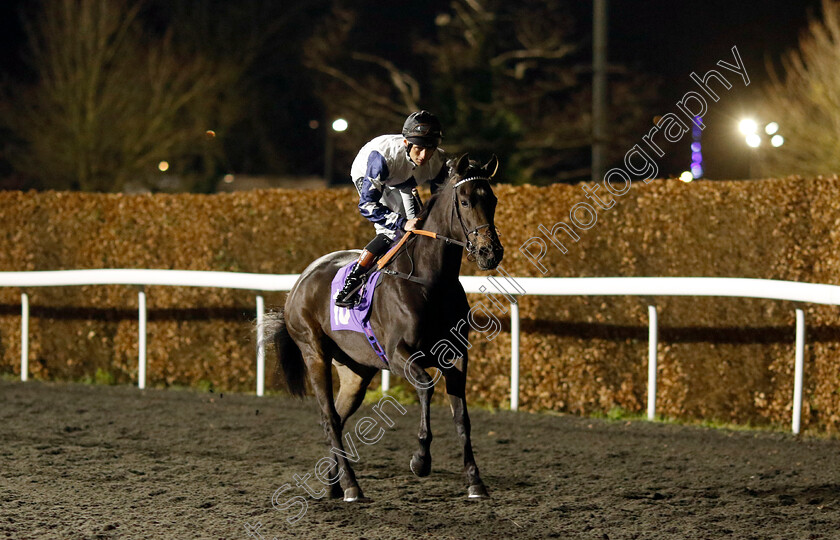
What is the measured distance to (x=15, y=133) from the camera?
20.5 metres

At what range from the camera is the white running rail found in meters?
6.22

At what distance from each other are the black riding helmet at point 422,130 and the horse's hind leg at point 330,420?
1.41 meters

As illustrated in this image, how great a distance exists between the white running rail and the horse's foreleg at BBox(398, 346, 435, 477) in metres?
1.68

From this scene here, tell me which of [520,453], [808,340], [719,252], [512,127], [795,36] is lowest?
[520,453]

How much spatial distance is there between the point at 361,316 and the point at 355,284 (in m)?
0.18

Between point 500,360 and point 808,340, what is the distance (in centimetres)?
243

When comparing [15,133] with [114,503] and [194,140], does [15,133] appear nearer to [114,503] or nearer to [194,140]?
[194,140]

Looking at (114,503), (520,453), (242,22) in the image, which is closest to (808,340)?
(520,453)

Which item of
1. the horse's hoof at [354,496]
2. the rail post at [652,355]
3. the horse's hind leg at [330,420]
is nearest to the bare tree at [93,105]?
the rail post at [652,355]

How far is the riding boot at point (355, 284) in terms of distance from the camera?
16.4 ft

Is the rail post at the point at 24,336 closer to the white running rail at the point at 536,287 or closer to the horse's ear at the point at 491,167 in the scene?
the white running rail at the point at 536,287

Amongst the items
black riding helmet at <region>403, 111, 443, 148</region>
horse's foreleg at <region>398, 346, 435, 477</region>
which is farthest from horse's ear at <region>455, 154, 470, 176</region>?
horse's foreleg at <region>398, 346, 435, 477</region>

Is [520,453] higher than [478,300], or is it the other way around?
[478,300]

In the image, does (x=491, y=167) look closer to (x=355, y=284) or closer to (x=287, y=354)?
(x=355, y=284)
